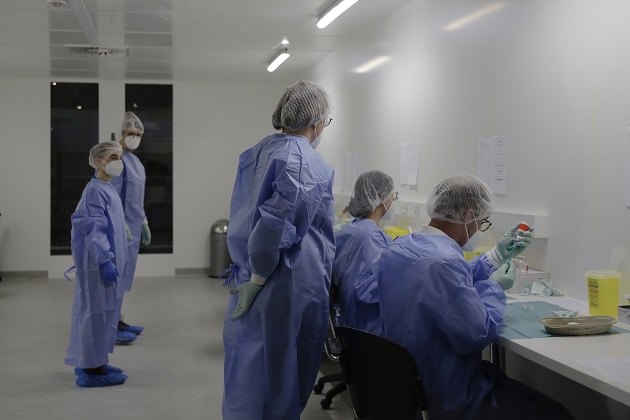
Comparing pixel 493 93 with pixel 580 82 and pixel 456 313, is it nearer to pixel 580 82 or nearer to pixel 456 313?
pixel 580 82

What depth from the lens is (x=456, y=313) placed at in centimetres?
212

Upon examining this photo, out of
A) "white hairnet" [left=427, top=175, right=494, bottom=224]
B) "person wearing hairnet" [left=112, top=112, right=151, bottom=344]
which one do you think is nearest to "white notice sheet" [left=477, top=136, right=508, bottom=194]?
"white hairnet" [left=427, top=175, right=494, bottom=224]

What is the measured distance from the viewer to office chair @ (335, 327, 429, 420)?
1973 mm

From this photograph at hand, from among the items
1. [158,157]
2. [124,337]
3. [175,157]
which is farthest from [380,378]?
[158,157]

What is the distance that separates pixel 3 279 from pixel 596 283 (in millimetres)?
7376

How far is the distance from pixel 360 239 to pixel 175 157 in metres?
5.76

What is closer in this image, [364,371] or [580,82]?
[364,371]

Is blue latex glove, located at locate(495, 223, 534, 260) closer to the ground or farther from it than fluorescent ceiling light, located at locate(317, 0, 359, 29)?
closer to the ground

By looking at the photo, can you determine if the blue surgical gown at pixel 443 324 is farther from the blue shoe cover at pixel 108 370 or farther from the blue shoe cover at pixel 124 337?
the blue shoe cover at pixel 124 337

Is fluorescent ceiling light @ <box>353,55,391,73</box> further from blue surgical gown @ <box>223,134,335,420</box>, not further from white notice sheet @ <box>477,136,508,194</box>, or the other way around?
blue surgical gown @ <box>223,134,335,420</box>

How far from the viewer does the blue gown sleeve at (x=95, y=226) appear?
13.0 ft

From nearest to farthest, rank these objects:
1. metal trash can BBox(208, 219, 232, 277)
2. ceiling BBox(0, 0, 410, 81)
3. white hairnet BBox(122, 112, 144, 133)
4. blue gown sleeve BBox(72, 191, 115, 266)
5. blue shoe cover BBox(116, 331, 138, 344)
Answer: blue gown sleeve BBox(72, 191, 115, 266), ceiling BBox(0, 0, 410, 81), blue shoe cover BBox(116, 331, 138, 344), white hairnet BBox(122, 112, 144, 133), metal trash can BBox(208, 219, 232, 277)

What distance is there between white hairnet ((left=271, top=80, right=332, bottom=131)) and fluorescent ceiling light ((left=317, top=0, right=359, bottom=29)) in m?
1.74

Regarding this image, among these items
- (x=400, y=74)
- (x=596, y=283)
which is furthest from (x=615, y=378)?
(x=400, y=74)
